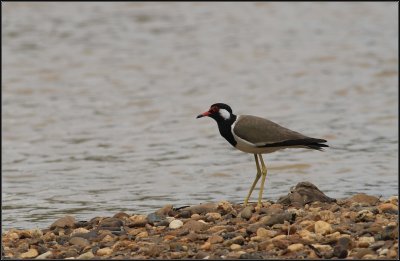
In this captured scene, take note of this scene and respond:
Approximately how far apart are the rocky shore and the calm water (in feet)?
6.20

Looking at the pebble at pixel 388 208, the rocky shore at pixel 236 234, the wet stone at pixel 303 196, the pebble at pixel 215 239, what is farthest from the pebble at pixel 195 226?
the pebble at pixel 388 208

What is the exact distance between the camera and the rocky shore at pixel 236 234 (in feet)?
26.5

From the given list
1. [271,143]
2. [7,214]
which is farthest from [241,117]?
[7,214]

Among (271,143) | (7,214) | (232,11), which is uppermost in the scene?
(232,11)

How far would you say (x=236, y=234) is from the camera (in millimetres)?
8648

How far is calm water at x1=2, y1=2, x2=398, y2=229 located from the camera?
536 inches

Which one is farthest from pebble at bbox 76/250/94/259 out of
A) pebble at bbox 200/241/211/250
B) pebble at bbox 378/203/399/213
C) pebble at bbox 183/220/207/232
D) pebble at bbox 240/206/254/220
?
pebble at bbox 378/203/399/213

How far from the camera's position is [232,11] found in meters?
31.1

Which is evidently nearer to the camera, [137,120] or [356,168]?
[356,168]

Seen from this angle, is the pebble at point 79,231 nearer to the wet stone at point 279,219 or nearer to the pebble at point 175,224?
the pebble at point 175,224

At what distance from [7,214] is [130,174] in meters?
2.99

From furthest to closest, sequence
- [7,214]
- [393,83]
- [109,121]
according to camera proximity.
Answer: [393,83] < [109,121] < [7,214]

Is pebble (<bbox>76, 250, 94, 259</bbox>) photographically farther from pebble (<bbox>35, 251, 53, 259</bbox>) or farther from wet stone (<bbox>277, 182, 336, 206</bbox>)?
wet stone (<bbox>277, 182, 336, 206</bbox>)

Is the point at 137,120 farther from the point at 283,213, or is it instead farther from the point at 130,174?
the point at 283,213
